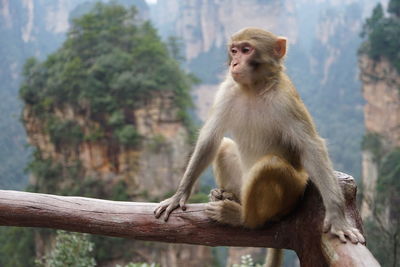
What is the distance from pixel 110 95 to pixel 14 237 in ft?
22.4

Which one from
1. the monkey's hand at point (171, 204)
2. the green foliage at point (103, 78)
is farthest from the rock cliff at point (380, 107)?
the monkey's hand at point (171, 204)

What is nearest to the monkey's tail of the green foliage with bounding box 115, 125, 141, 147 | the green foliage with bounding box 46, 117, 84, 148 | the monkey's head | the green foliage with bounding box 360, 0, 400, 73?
the monkey's head

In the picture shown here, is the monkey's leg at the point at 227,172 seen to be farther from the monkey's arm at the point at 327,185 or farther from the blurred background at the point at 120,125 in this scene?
the blurred background at the point at 120,125

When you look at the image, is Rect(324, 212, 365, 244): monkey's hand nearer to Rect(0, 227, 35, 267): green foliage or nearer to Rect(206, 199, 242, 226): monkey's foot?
Rect(206, 199, 242, 226): monkey's foot

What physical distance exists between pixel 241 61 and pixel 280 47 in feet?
0.82

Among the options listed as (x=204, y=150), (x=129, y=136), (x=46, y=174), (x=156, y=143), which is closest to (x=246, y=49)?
(x=204, y=150)

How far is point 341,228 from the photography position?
90.0 inches

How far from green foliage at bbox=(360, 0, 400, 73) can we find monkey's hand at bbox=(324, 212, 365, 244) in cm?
1934

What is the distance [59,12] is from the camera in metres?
40.3

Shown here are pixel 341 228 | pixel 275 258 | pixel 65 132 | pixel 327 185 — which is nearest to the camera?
pixel 341 228

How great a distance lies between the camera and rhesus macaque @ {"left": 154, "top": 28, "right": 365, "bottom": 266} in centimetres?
251

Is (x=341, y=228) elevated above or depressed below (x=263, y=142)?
below

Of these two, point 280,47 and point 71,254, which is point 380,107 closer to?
point 71,254

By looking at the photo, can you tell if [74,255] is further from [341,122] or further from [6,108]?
[341,122]
